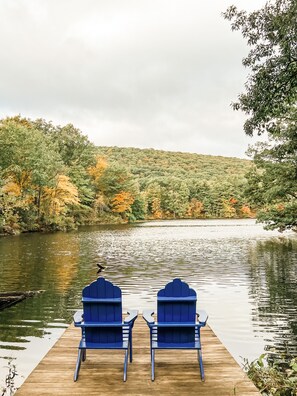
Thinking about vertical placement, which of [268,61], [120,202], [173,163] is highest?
[173,163]

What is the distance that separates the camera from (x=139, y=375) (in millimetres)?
5238

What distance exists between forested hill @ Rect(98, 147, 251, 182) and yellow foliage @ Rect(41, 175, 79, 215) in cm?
7638

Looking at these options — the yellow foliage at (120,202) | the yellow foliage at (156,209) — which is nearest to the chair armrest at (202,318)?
the yellow foliage at (120,202)

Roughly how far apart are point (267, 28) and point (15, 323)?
9.52 m

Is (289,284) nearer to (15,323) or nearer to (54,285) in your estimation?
(54,285)

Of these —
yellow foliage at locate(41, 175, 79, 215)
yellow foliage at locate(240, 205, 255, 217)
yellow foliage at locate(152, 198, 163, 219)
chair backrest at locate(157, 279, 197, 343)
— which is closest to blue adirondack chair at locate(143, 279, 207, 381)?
chair backrest at locate(157, 279, 197, 343)

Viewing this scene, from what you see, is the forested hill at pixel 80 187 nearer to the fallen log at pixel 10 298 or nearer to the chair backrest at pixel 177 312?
the fallen log at pixel 10 298

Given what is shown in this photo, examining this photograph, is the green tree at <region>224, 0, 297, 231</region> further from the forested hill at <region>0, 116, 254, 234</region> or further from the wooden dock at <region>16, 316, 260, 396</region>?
the forested hill at <region>0, 116, 254, 234</region>

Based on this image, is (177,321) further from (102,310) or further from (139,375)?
(102,310)

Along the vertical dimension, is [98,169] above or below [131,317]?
above

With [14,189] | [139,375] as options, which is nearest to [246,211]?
[14,189]

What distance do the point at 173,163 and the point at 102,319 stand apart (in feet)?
495

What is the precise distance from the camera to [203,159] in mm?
163500

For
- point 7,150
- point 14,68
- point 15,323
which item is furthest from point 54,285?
point 14,68
